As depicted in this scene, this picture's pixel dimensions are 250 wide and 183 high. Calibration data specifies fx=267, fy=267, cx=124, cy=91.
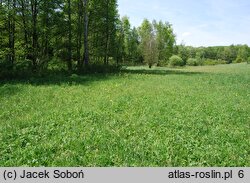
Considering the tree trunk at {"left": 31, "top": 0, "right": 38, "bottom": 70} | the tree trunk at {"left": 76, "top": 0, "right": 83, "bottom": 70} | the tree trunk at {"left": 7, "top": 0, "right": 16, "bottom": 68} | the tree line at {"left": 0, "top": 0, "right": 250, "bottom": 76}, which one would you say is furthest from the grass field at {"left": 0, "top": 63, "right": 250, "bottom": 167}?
the tree trunk at {"left": 76, "top": 0, "right": 83, "bottom": 70}

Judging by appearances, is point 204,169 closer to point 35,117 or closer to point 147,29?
point 35,117

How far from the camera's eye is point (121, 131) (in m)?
8.28

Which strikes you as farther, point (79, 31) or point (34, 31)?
point (79, 31)

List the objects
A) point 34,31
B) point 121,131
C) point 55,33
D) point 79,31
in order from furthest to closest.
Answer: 1. point 79,31
2. point 55,33
3. point 34,31
4. point 121,131

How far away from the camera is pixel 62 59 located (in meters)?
29.6

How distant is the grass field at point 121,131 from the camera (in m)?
6.32

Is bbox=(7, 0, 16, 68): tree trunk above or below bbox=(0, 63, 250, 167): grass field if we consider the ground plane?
above

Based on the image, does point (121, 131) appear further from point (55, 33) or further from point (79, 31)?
point (79, 31)

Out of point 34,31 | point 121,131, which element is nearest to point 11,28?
point 34,31

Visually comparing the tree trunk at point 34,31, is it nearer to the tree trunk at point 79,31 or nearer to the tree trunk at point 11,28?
the tree trunk at point 11,28

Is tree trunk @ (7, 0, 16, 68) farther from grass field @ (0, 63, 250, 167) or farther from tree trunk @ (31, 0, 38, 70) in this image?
grass field @ (0, 63, 250, 167)

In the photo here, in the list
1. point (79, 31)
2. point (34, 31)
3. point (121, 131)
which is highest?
point (79, 31)

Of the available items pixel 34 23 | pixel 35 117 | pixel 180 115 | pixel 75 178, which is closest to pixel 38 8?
pixel 34 23

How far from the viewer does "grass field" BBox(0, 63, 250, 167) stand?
632 cm
